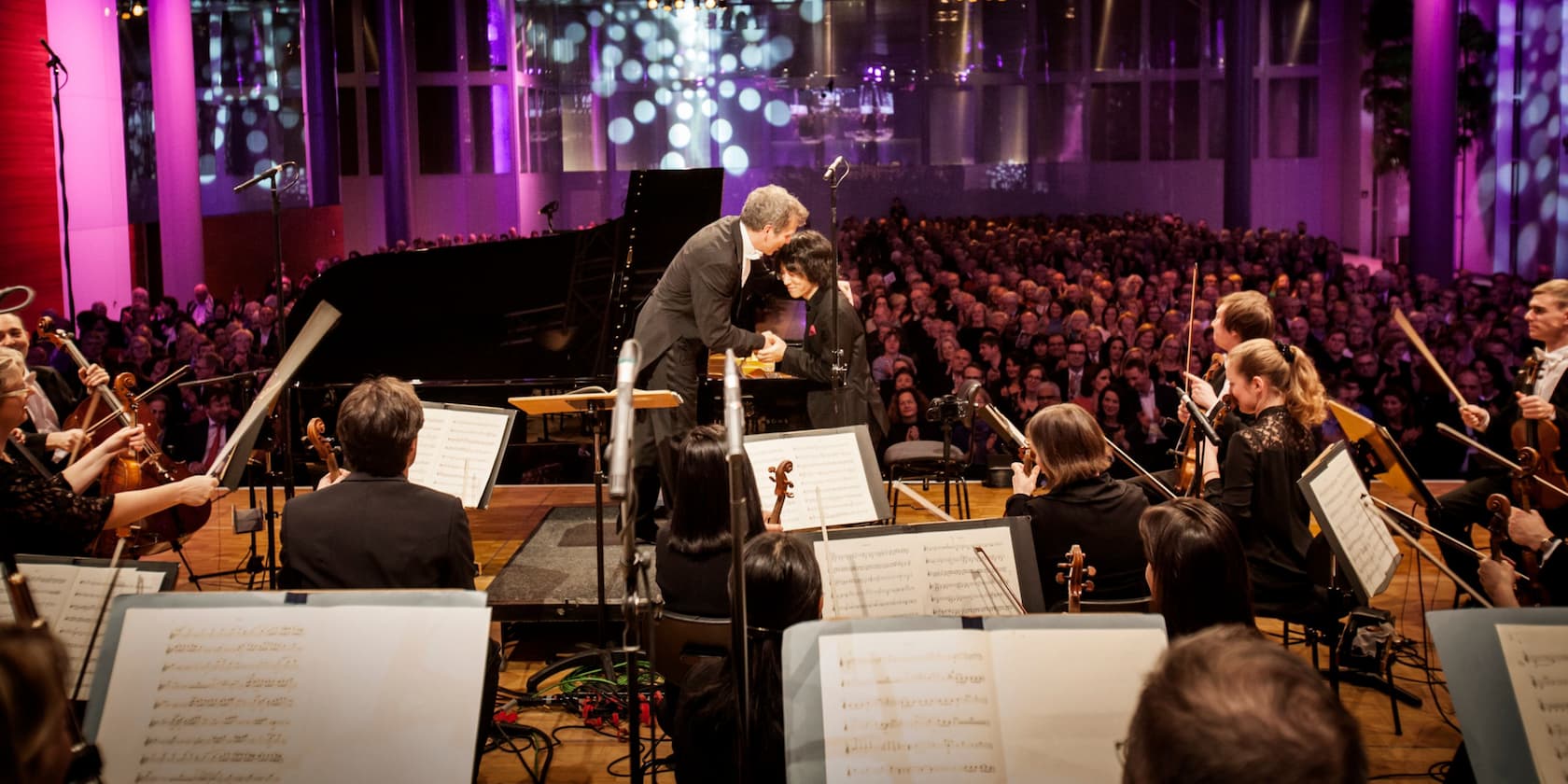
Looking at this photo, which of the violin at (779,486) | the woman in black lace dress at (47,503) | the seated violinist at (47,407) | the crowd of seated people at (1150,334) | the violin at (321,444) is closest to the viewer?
the woman in black lace dress at (47,503)

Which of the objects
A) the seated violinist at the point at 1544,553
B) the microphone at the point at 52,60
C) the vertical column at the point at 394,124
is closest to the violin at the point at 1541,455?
the seated violinist at the point at 1544,553

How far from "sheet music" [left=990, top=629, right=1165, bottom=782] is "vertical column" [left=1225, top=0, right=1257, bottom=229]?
53.8 feet

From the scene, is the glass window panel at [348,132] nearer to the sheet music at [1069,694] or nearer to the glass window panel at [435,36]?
the glass window panel at [435,36]

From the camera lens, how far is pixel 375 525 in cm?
309

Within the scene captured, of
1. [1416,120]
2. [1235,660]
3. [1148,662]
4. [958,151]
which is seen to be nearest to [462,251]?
[1148,662]

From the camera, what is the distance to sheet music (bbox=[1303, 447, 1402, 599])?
3.26 m

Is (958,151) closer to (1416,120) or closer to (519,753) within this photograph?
(1416,120)

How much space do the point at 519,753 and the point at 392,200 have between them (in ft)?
49.4

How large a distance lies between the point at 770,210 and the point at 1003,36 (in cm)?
1619

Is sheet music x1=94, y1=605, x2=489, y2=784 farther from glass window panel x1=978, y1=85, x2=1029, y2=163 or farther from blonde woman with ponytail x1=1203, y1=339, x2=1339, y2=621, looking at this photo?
glass window panel x1=978, y1=85, x2=1029, y2=163

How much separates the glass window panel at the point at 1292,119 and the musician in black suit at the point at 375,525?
1955 cm

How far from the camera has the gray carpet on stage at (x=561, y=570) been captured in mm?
4355

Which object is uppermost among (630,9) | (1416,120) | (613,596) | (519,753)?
(630,9)

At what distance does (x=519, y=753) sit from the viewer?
3719mm
